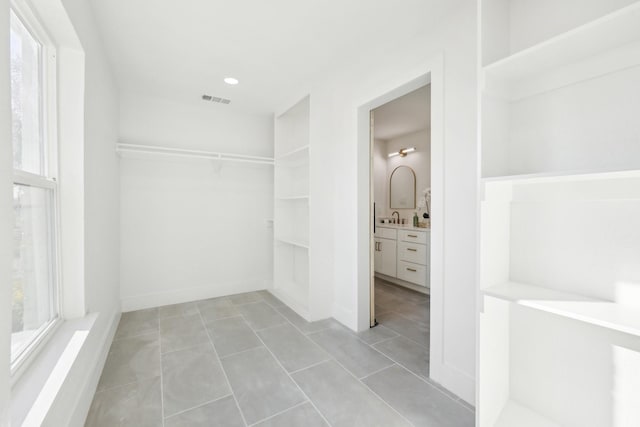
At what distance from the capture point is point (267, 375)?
205 centimetres

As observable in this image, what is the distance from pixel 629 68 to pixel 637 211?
1.79 feet

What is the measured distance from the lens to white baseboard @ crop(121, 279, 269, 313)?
334 cm

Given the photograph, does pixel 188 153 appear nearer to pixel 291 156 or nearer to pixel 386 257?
pixel 291 156

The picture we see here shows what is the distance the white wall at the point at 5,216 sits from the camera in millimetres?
751

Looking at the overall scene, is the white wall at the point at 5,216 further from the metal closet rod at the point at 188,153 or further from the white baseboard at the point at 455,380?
the metal closet rod at the point at 188,153

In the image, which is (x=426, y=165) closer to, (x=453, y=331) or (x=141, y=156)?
(x=453, y=331)

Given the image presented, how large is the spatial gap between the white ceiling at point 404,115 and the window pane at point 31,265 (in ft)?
11.1

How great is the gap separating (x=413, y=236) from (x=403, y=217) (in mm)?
1068

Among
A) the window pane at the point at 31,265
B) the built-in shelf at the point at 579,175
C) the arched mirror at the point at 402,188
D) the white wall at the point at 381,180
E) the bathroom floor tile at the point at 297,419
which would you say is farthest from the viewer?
the white wall at the point at 381,180

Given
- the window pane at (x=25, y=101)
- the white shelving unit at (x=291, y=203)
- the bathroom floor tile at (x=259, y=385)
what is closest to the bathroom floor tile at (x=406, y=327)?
the white shelving unit at (x=291, y=203)

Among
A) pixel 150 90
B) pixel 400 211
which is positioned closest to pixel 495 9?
pixel 150 90

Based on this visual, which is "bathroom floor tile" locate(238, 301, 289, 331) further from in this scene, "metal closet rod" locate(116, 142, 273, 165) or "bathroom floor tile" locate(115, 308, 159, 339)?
"metal closet rod" locate(116, 142, 273, 165)

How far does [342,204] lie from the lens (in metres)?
2.93

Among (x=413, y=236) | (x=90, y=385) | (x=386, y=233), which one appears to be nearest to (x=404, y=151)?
(x=386, y=233)
